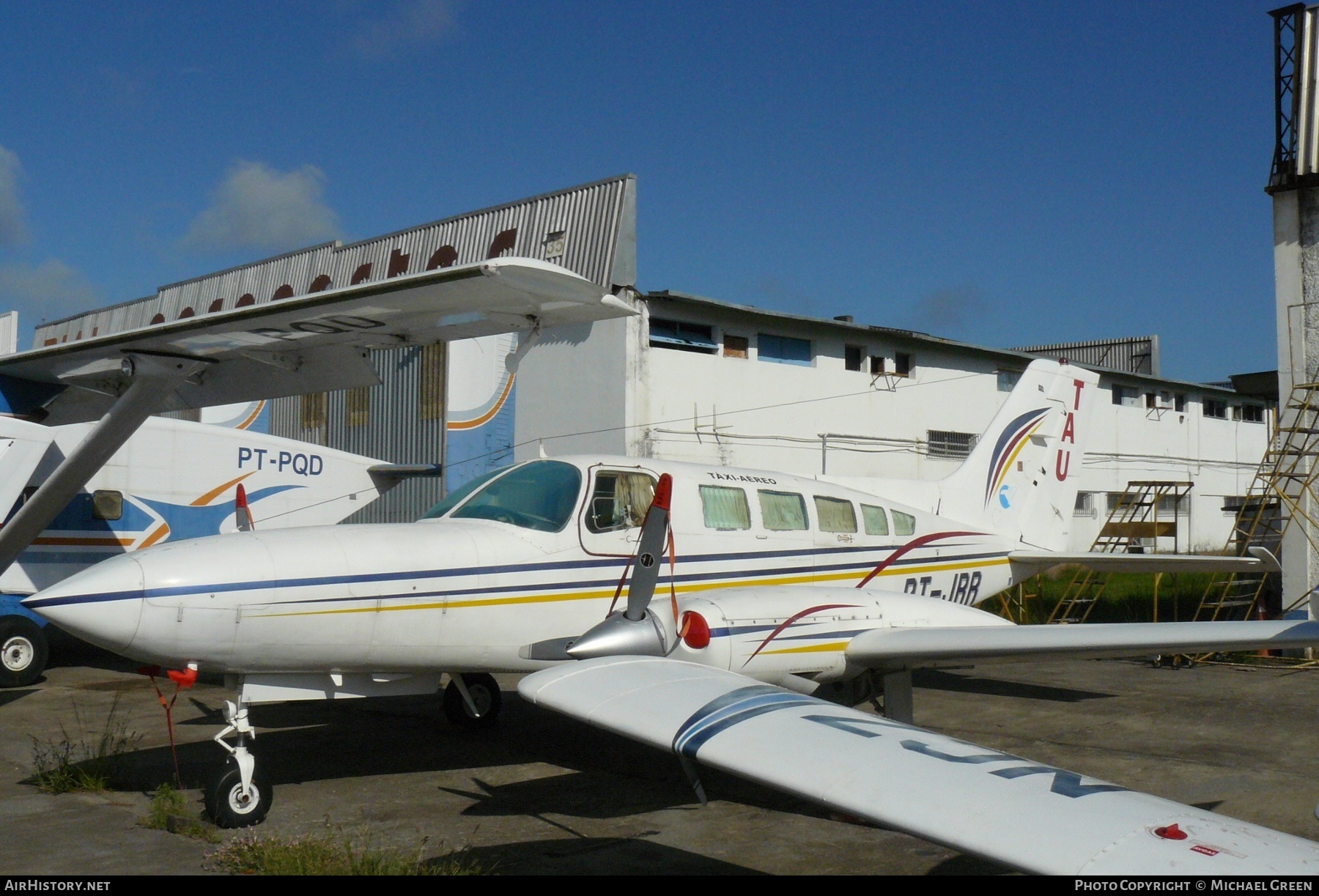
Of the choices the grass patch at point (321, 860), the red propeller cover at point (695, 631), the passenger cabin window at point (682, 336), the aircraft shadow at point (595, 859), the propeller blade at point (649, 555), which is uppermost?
the passenger cabin window at point (682, 336)

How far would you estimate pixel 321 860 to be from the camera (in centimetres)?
498

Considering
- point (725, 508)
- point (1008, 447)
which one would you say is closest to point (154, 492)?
point (725, 508)

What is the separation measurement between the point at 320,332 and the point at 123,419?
183cm

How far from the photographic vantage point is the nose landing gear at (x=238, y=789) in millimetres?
6125

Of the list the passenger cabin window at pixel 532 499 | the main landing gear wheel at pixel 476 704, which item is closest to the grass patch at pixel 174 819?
the passenger cabin window at pixel 532 499

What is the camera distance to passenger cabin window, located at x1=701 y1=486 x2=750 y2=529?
27.6ft

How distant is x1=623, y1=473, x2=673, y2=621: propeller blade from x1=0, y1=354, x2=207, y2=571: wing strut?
4398mm

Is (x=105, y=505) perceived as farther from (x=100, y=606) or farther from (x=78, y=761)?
(x=100, y=606)

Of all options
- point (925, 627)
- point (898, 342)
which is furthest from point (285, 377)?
point (898, 342)

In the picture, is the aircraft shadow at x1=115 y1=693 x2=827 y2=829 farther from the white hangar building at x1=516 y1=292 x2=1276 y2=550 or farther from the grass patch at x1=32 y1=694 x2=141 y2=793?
the white hangar building at x1=516 y1=292 x2=1276 y2=550

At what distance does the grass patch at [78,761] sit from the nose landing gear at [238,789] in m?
1.48

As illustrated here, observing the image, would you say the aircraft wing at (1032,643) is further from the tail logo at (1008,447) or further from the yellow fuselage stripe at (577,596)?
the tail logo at (1008,447)

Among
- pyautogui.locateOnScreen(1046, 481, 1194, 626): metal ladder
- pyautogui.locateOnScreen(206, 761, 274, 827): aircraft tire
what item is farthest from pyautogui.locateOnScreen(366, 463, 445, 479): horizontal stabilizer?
pyautogui.locateOnScreen(1046, 481, 1194, 626): metal ladder
